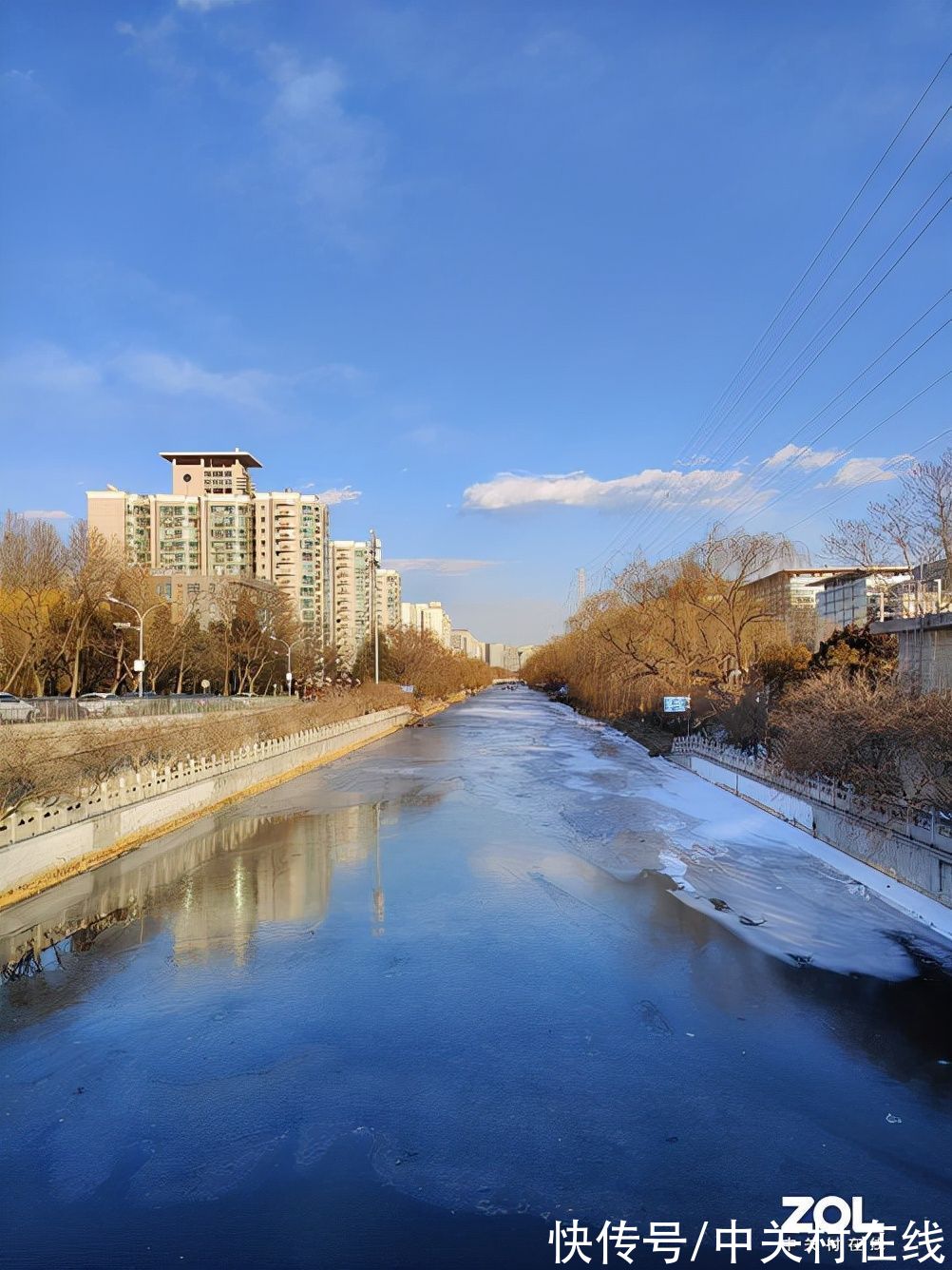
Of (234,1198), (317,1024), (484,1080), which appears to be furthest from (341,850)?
(234,1198)

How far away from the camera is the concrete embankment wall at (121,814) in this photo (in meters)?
11.0

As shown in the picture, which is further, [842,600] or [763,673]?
[842,600]

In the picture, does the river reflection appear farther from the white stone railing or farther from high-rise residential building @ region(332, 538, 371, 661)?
high-rise residential building @ region(332, 538, 371, 661)

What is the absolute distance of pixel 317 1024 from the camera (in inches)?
280

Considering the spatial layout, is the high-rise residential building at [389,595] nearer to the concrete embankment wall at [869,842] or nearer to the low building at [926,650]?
the concrete embankment wall at [869,842]

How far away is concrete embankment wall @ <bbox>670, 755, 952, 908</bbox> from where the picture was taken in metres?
10.5

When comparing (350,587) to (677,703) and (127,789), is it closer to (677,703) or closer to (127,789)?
(677,703)

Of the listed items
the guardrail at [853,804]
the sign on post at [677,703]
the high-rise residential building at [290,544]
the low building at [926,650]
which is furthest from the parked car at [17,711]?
the high-rise residential building at [290,544]

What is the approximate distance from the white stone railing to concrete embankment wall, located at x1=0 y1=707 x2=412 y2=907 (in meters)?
0.01

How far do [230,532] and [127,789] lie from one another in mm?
92141

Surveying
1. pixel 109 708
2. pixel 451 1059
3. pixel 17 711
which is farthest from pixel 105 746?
pixel 109 708

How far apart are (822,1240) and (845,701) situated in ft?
34.3

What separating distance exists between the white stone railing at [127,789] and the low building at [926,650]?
14655 mm

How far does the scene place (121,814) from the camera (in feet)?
45.9
